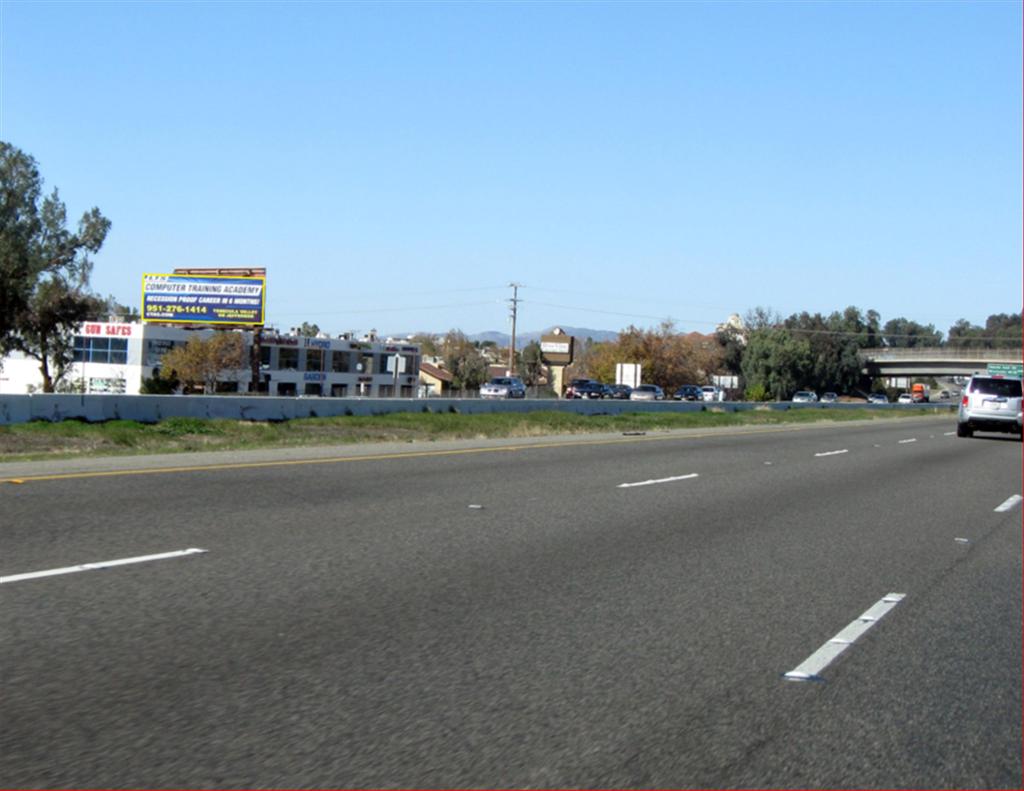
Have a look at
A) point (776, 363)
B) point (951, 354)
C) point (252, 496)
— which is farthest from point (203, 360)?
point (951, 354)

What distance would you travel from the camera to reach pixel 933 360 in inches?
4628

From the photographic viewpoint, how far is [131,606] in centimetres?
780

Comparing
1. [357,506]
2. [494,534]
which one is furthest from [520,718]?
[357,506]

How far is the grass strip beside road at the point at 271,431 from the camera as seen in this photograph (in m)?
21.5

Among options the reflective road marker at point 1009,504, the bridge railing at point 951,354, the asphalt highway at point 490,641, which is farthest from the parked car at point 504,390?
the asphalt highway at point 490,641

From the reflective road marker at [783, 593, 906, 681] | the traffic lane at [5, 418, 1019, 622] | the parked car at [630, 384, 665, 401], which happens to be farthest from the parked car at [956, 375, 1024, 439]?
the parked car at [630, 384, 665, 401]

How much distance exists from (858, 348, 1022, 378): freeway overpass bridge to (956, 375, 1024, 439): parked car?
68.0 meters

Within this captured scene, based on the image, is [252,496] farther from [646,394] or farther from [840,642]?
[646,394]

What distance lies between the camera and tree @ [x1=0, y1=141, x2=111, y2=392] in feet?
197

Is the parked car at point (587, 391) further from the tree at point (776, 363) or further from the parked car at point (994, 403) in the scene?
the tree at point (776, 363)

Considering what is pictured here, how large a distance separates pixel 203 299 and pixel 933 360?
7709 cm

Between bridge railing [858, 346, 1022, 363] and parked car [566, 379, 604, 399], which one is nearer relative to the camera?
parked car [566, 379, 604, 399]

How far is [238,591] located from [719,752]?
4326 mm

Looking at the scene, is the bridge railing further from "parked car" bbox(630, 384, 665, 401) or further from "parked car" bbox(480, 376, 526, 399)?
"parked car" bbox(480, 376, 526, 399)
